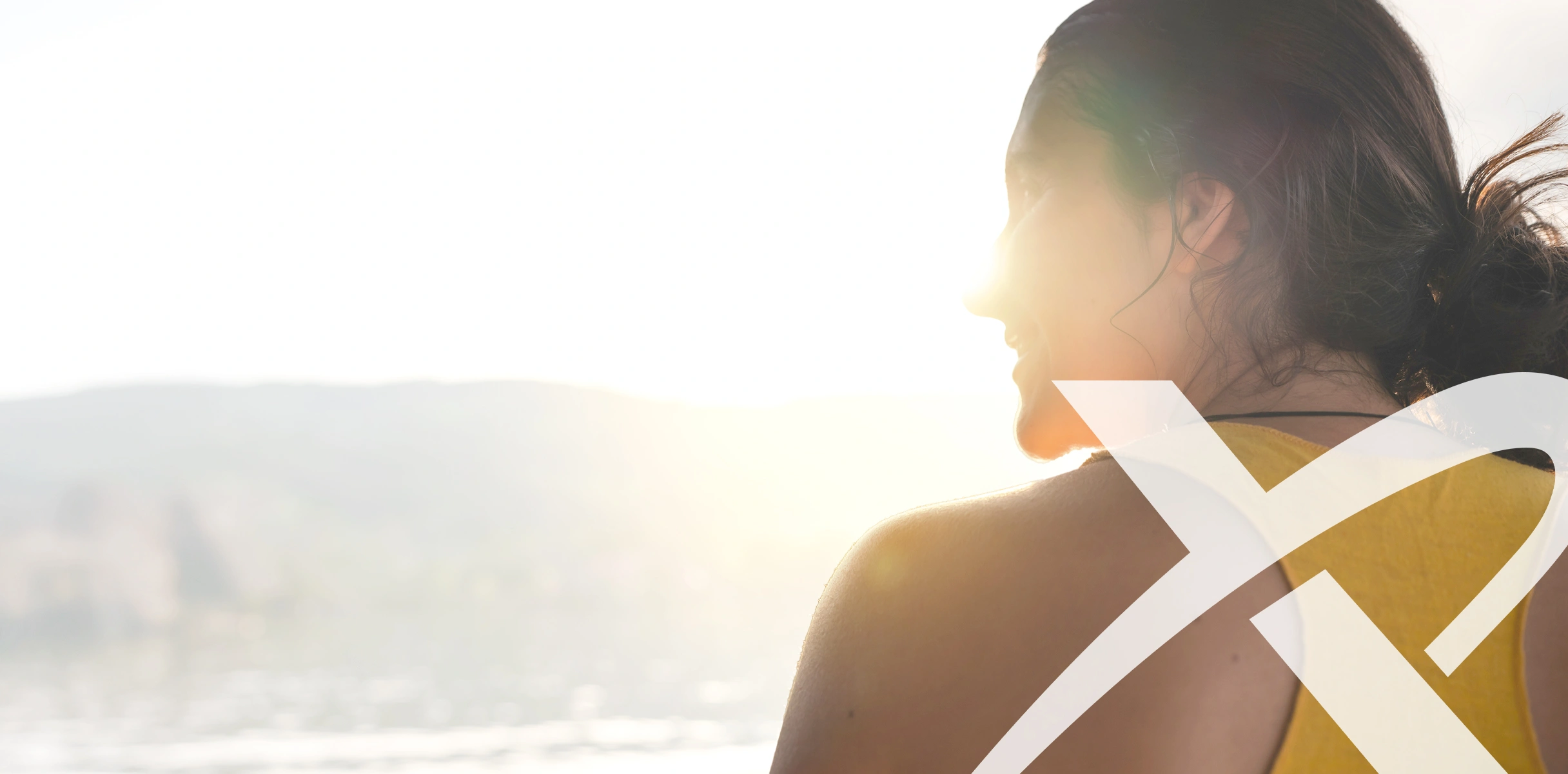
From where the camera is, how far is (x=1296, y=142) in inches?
20.7

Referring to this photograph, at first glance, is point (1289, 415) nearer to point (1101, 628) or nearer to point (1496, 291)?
point (1101, 628)

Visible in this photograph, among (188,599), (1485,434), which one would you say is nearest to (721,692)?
(1485,434)

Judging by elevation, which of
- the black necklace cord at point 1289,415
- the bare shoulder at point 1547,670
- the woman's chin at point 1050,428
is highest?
the woman's chin at point 1050,428

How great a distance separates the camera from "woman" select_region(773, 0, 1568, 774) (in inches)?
15.3

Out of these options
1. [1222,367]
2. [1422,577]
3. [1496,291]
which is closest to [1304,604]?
[1422,577]

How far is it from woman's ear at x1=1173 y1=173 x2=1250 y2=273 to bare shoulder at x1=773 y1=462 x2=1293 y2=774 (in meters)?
0.20

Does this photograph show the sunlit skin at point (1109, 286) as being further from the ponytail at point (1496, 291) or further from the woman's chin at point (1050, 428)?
the ponytail at point (1496, 291)

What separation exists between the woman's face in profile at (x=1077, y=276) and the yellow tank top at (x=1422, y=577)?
0.13m

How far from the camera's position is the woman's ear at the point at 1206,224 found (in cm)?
53

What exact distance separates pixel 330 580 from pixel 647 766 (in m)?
12.5

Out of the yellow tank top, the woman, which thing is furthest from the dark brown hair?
the yellow tank top

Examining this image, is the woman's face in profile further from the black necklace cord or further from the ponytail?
the ponytail

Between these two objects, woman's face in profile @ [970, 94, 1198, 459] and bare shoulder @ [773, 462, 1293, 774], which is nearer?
bare shoulder @ [773, 462, 1293, 774]

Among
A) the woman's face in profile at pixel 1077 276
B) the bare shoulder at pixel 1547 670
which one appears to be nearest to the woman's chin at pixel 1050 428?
the woman's face in profile at pixel 1077 276
